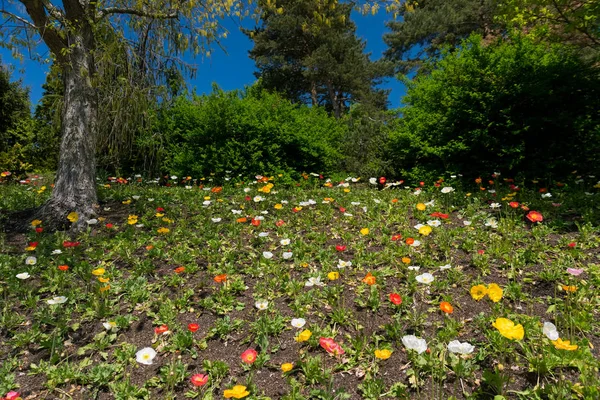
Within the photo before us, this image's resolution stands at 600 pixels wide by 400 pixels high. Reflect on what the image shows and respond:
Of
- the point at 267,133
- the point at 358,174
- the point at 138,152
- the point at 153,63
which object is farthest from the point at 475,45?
the point at 138,152

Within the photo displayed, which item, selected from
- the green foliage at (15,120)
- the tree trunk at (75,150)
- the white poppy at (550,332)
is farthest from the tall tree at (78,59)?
the green foliage at (15,120)

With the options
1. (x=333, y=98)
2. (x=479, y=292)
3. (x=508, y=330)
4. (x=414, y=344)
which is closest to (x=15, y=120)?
(x=333, y=98)

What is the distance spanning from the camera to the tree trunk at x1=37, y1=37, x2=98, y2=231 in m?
4.28

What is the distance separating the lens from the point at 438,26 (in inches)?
615

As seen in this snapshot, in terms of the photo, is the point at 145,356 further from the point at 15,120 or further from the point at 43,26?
the point at 15,120

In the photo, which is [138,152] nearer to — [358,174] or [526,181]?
[358,174]

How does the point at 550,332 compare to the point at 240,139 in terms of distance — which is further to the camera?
the point at 240,139

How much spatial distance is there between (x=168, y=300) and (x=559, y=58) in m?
7.29

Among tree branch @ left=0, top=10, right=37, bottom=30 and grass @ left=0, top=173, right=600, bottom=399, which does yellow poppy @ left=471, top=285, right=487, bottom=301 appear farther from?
tree branch @ left=0, top=10, right=37, bottom=30

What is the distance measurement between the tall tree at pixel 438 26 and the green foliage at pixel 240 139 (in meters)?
9.27

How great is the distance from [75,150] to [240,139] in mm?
3854

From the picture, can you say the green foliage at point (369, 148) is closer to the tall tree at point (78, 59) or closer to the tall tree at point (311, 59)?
the tall tree at point (78, 59)

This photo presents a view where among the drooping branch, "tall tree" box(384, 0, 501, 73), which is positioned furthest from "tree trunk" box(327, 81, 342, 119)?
the drooping branch

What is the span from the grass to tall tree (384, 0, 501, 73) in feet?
44.0
